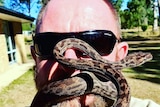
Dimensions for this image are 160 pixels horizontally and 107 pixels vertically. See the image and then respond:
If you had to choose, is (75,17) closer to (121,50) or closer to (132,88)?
(121,50)

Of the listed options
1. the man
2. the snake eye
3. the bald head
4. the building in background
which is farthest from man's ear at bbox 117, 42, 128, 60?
the building in background

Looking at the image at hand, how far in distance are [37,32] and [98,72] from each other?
80 cm

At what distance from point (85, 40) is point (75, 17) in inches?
9.6

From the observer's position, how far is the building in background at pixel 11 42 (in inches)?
687

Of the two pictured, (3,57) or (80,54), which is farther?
(3,57)

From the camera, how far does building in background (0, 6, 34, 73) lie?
17.4 m

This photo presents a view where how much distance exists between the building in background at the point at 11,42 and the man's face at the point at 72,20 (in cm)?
1537

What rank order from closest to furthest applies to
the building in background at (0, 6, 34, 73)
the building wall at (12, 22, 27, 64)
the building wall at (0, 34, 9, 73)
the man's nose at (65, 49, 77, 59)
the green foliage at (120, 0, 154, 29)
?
the man's nose at (65, 49, 77, 59), the building wall at (0, 34, 9, 73), the building in background at (0, 6, 34, 73), the building wall at (12, 22, 27, 64), the green foliage at (120, 0, 154, 29)

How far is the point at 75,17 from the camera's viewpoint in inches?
84.7

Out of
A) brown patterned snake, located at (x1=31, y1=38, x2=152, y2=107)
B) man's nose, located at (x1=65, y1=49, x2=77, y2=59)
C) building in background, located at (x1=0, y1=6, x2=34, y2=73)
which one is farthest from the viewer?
building in background, located at (x1=0, y1=6, x2=34, y2=73)

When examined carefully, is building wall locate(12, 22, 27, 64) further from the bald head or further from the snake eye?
the snake eye

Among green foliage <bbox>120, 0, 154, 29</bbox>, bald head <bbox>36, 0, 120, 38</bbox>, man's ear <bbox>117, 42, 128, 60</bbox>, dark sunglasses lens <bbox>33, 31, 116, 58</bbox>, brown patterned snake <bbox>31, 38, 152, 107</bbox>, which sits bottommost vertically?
brown patterned snake <bbox>31, 38, 152, 107</bbox>

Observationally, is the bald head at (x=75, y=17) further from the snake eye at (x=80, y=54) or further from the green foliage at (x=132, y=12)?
the green foliage at (x=132, y=12)

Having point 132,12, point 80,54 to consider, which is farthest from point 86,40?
point 132,12
